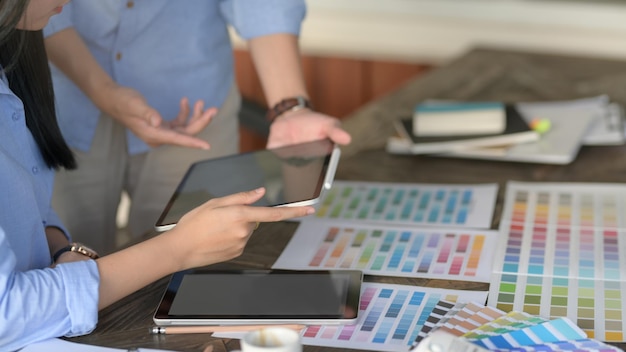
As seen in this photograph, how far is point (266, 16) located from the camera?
1.61 meters

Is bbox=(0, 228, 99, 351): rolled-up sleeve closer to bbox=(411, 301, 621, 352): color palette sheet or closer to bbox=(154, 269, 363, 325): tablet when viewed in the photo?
bbox=(154, 269, 363, 325): tablet

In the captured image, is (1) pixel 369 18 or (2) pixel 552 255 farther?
(1) pixel 369 18

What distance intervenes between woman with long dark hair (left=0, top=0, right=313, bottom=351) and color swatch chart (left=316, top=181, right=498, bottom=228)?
0.41 m

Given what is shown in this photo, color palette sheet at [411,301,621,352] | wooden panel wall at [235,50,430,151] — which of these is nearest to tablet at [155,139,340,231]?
color palette sheet at [411,301,621,352]

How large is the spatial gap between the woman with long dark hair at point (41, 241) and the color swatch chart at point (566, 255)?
338mm

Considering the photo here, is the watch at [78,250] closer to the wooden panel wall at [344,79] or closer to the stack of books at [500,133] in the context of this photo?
the stack of books at [500,133]

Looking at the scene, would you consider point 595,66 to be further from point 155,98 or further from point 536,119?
point 155,98

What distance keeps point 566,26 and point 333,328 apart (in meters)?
2.10

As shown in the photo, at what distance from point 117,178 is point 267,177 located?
1.63 feet

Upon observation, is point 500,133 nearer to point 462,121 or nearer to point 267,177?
point 462,121

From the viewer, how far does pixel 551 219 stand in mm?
1495

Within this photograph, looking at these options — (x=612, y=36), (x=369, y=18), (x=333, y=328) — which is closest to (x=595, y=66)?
(x=612, y=36)

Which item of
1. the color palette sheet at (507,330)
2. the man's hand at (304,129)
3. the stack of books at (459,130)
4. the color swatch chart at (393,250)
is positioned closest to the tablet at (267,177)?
the man's hand at (304,129)

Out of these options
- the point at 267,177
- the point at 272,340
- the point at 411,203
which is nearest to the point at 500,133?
the point at 411,203
